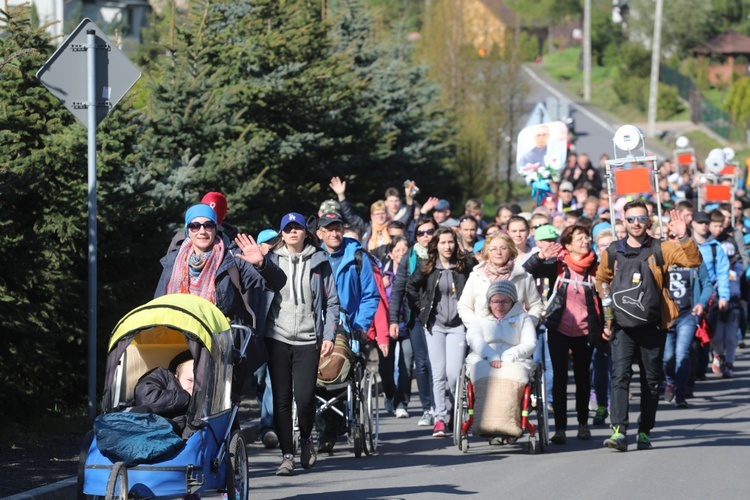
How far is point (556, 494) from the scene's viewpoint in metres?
9.80

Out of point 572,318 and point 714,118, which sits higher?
point 714,118

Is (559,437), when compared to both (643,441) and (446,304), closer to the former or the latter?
(643,441)

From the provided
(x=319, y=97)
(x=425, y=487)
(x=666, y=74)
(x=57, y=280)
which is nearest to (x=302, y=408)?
(x=425, y=487)

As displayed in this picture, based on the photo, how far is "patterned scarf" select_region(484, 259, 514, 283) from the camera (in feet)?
39.9

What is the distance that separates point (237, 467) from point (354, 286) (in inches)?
147

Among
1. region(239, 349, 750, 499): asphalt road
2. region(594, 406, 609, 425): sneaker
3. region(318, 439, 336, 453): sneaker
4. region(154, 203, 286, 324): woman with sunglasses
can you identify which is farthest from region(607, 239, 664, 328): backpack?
A: region(154, 203, 286, 324): woman with sunglasses

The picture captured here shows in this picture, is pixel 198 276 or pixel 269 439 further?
pixel 269 439

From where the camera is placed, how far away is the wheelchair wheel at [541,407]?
464 inches

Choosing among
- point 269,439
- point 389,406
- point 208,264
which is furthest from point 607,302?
point 208,264

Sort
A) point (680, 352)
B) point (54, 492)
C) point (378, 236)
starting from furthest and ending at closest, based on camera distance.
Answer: point (378, 236) < point (680, 352) < point (54, 492)

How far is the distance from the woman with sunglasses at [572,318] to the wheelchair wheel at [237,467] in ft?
15.5

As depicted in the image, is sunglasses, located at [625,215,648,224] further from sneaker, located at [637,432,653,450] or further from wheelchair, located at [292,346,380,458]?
wheelchair, located at [292,346,380,458]

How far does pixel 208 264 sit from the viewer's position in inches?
379

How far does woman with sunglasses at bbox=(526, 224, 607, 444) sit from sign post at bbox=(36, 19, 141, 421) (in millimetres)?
4219
